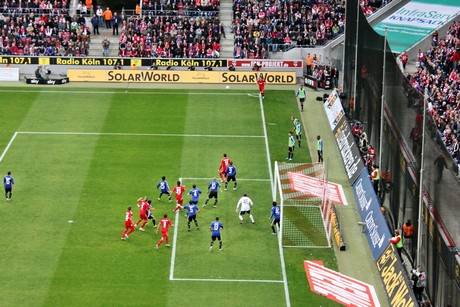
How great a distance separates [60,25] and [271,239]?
1316 inches

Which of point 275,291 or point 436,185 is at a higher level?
point 436,185

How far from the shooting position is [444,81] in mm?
54781

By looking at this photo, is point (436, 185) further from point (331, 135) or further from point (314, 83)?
point (314, 83)

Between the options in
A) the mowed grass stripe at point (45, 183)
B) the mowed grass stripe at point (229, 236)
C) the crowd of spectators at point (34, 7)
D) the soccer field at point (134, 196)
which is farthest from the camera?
the crowd of spectators at point (34, 7)

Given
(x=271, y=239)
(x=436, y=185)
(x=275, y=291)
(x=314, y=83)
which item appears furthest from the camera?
(x=314, y=83)

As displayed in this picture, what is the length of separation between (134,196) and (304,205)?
7441 mm

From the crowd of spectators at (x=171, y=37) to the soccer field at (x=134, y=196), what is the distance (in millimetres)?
5558

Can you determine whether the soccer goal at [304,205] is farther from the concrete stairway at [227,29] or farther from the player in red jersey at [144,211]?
the concrete stairway at [227,29]

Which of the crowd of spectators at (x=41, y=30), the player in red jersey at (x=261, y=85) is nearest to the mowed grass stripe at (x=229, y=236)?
the player in red jersey at (x=261, y=85)

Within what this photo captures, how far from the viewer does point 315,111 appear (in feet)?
196

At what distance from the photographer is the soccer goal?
139 ft

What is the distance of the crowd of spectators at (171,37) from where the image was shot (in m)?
68.5

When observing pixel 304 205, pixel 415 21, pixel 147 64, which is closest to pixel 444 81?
pixel 415 21

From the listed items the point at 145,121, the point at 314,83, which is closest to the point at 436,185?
the point at 145,121
